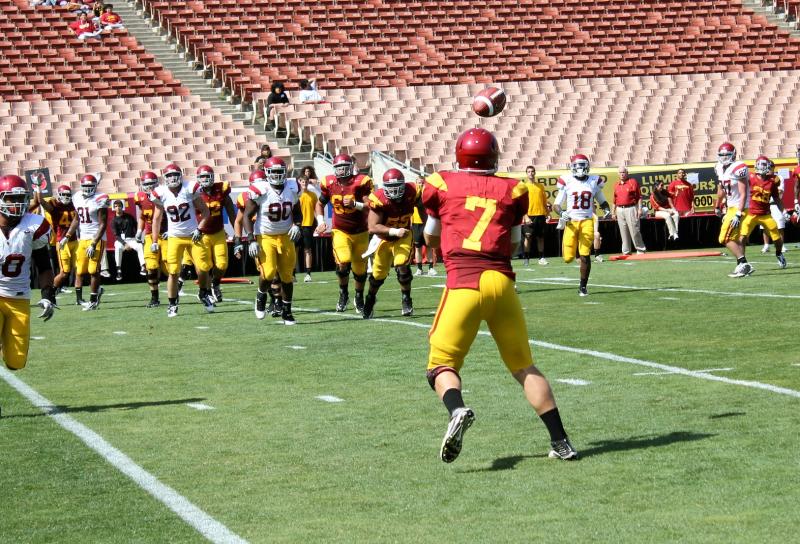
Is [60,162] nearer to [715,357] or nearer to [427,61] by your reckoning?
[427,61]

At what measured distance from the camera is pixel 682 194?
88.3 ft

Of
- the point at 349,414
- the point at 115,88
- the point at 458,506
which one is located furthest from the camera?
the point at 115,88

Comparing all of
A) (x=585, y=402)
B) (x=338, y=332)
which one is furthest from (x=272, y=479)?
(x=338, y=332)

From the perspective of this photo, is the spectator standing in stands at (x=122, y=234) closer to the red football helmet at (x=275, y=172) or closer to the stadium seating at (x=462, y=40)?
the stadium seating at (x=462, y=40)

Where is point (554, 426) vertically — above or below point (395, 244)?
below

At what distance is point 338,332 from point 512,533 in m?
8.17

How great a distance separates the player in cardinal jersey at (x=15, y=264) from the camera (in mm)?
8570

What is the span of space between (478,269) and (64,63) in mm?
25521

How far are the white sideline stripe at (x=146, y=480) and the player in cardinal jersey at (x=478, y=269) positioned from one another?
1307 mm

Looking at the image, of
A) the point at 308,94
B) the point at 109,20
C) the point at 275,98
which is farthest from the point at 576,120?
the point at 109,20

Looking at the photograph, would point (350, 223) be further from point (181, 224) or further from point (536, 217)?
point (536, 217)

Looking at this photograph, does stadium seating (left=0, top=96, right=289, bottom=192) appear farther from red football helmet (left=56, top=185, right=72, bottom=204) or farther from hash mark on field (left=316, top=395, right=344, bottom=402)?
hash mark on field (left=316, top=395, right=344, bottom=402)

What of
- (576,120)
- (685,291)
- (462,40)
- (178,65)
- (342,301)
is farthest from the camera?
(462,40)

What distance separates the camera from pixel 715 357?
10.1 metres
